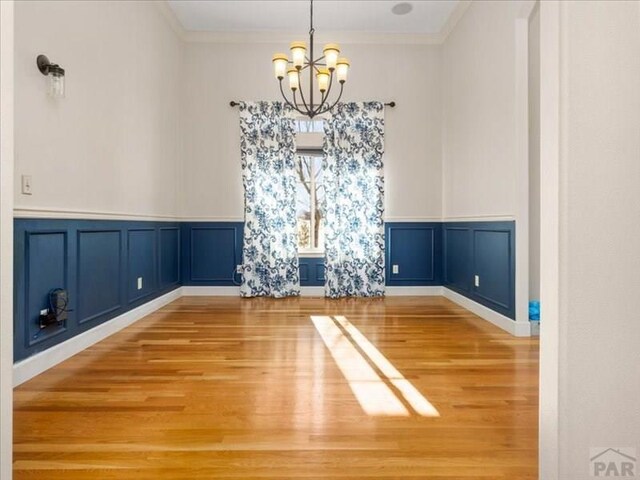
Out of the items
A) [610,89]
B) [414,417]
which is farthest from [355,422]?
[610,89]

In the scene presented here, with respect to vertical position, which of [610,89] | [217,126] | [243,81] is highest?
[243,81]

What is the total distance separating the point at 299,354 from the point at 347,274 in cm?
259

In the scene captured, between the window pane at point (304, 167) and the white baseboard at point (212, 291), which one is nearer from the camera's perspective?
the white baseboard at point (212, 291)

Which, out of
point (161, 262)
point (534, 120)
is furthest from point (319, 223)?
point (534, 120)

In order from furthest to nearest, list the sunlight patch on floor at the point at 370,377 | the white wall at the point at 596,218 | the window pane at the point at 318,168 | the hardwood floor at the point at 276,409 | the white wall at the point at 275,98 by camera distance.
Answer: the window pane at the point at 318,168
the white wall at the point at 275,98
the sunlight patch on floor at the point at 370,377
the hardwood floor at the point at 276,409
the white wall at the point at 596,218

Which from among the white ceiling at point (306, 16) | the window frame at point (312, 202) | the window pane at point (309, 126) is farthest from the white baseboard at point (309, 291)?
the white ceiling at point (306, 16)

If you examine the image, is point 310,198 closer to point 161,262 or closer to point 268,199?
point 268,199

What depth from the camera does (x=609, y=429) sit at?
121 centimetres

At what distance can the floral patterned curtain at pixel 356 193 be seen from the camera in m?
5.62

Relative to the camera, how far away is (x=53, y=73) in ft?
8.99

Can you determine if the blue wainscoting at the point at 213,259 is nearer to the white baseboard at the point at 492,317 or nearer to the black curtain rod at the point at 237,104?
the black curtain rod at the point at 237,104

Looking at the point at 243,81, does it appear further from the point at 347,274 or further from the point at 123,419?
the point at 123,419

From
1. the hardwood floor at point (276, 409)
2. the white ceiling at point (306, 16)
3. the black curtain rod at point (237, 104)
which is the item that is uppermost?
the white ceiling at point (306, 16)

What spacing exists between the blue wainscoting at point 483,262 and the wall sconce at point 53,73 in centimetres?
357
